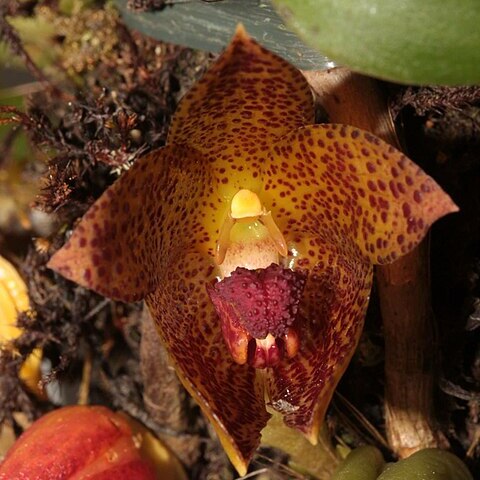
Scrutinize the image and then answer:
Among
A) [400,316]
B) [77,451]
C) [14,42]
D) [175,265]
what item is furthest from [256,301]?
[14,42]

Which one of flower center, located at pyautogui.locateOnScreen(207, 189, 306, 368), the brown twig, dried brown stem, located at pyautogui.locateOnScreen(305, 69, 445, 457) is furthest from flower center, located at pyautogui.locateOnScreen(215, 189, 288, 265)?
the brown twig

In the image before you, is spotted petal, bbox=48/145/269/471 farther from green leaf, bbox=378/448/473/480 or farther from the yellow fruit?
the yellow fruit

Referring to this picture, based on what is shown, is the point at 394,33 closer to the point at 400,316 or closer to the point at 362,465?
the point at 400,316

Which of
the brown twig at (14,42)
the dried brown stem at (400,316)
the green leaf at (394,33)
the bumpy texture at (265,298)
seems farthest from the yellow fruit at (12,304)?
the green leaf at (394,33)

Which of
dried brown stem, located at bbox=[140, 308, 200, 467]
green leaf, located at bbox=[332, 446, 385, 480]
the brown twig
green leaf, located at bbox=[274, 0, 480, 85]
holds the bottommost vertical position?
dried brown stem, located at bbox=[140, 308, 200, 467]

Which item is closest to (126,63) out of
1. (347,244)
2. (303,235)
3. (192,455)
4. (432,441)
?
(303,235)

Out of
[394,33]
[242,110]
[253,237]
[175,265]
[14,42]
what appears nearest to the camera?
[394,33]

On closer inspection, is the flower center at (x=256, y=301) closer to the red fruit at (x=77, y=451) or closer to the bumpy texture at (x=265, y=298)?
the bumpy texture at (x=265, y=298)

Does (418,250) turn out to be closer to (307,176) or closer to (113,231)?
(307,176)
